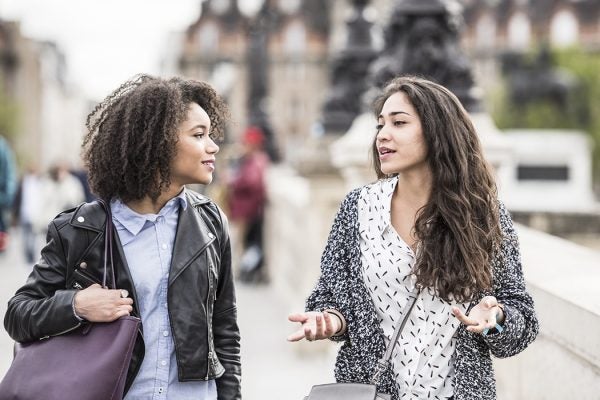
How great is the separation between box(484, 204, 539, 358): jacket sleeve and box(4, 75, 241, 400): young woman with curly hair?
77 centimetres

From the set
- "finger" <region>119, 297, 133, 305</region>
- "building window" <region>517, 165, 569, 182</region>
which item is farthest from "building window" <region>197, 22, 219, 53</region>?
"finger" <region>119, 297, 133, 305</region>

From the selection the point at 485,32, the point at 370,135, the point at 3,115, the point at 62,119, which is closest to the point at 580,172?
the point at 370,135

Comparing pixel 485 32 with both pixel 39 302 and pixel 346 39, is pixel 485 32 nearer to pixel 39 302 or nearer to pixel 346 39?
pixel 346 39

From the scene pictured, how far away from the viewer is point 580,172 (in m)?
17.7

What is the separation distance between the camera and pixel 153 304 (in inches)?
110

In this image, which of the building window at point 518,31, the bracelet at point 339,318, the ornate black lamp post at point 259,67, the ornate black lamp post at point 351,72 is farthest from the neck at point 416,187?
the building window at point 518,31

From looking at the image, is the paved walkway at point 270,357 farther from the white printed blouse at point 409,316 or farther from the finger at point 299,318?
the finger at point 299,318

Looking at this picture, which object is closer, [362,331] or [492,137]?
[362,331]

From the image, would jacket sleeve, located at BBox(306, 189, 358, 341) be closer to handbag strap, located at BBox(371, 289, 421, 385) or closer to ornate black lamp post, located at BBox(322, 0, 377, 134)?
handbag strap, located at BBox(371, 289, 421, 385)

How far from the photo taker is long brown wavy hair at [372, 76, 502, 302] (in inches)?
109

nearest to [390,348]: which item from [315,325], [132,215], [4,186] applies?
[315,325]

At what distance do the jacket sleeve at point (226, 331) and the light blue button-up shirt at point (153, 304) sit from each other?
113 mm

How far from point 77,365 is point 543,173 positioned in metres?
15.6

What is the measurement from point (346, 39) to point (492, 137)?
6.65 meters
